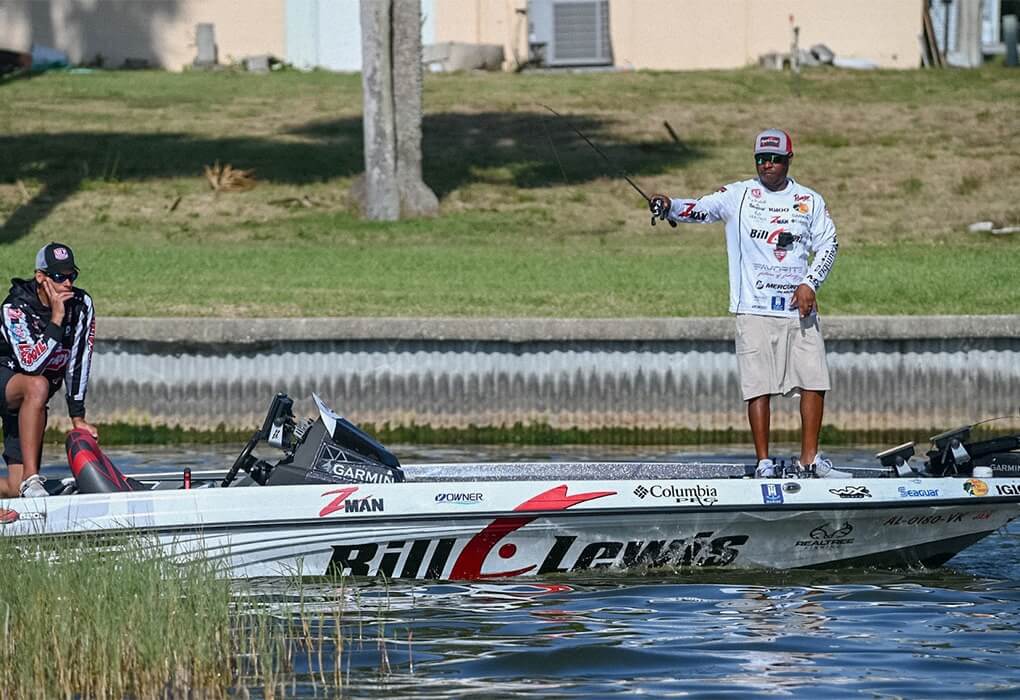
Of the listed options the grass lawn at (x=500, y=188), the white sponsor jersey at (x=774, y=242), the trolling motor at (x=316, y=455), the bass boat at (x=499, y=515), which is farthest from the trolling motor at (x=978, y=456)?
the grass lawn at (x=500, y=188)

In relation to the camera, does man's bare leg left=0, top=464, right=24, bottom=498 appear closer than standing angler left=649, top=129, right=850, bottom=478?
Yes

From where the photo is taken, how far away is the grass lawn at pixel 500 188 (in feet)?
54.1

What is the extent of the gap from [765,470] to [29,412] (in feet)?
13.6

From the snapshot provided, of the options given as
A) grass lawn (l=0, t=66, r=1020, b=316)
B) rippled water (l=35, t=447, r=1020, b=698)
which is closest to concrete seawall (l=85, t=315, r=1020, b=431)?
grass lawn (l=0, t=66, r=1020, b=316)

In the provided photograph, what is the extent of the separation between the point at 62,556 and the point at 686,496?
3403mm

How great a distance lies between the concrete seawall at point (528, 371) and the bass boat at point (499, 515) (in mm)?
4368

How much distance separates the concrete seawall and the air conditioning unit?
15614 mm

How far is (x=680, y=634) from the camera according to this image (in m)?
8.69

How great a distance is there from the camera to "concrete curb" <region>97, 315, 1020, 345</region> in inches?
565

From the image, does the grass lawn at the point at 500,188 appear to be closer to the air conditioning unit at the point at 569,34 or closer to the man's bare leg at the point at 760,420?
the air conditioning unit at the point at 569,34

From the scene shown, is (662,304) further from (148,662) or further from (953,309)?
(148,662)

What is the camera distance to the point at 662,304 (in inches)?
623

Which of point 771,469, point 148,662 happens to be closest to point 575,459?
point 771,469

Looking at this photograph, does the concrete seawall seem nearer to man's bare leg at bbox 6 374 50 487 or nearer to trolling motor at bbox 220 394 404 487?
trolling motor at bbox 220 394 404 487
